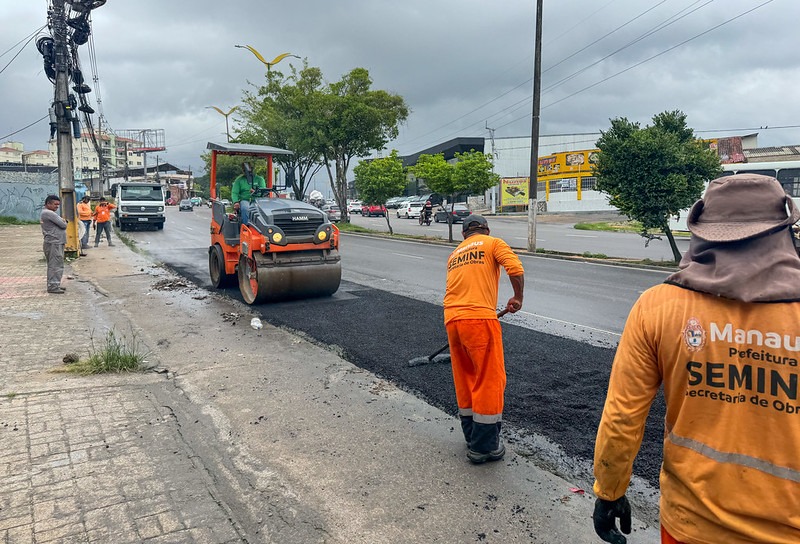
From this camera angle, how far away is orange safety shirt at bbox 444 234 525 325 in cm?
407

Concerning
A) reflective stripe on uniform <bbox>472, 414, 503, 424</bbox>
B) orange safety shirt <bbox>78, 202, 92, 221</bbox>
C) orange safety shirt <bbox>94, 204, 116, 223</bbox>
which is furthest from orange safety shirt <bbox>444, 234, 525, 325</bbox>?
orange safety shirt <bbox>78, 202, 92, 221</bbox>

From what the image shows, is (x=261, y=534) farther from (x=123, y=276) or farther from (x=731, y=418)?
(x=123, y=276)

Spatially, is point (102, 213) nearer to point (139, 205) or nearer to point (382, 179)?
point (139, 205)

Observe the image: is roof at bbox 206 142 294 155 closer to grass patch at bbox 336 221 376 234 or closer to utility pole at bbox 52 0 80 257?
utility pole at bbox 52 0 80 257

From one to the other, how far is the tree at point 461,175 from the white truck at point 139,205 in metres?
13.8

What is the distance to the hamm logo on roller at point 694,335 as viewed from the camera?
180 centimetres

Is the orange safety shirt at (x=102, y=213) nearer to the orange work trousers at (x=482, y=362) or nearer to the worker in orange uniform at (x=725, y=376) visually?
the orange work trousers at (x=482, y=362)

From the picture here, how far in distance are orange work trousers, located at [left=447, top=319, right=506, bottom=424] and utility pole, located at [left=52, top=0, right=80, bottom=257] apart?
15.4 m

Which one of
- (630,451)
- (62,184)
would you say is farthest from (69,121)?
(630,451)

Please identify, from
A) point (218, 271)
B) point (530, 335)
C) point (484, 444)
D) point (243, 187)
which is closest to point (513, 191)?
point (218, 271)

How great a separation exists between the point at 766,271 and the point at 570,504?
88.2 inches

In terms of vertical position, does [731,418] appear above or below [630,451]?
above

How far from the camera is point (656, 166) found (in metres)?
14.9

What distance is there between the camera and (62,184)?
16.1 meters
